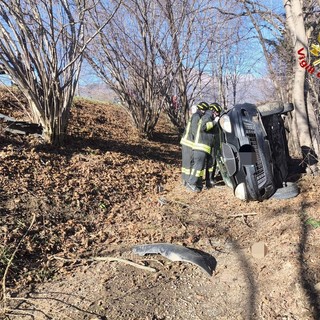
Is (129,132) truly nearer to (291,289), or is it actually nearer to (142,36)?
(142,36)

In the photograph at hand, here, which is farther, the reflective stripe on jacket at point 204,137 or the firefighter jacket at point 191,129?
the firefighter jacket at point 191,129

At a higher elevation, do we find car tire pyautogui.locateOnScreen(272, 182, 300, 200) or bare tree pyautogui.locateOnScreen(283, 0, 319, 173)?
bare tree pyautogui.locateOnScreen(283, 0, 319, 173)

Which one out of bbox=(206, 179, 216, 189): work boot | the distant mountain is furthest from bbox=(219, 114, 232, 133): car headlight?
the distant mountain

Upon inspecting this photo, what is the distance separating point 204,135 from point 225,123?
1.09 metres

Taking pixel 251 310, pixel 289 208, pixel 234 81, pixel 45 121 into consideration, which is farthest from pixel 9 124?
pixel 234 81

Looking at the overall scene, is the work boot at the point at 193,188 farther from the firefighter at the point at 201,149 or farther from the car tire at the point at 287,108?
the car tire at the point at 287,108

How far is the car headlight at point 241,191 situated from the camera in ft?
15.7

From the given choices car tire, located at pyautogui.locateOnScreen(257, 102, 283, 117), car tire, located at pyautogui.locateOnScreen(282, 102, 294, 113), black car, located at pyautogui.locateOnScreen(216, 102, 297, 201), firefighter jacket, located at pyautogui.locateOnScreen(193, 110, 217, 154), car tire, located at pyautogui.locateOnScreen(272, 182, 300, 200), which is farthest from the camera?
firefighter jacket, located at pyautogui.locateOnScreen(193, 110, 217, 154)

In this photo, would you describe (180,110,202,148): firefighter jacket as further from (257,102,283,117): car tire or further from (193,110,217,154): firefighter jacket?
(257,102,283,117): car tire

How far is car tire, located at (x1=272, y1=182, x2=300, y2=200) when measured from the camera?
4.79 meters

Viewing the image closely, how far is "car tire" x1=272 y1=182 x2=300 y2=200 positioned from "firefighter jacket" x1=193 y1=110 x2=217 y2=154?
146 centimetres

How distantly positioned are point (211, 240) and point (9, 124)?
442 centimetres

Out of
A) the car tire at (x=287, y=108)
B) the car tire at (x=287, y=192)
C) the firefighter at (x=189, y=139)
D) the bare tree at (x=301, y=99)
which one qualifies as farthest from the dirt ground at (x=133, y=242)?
the car tire at (x=287, y=108)

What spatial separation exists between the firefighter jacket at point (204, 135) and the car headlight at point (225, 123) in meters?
0.90
